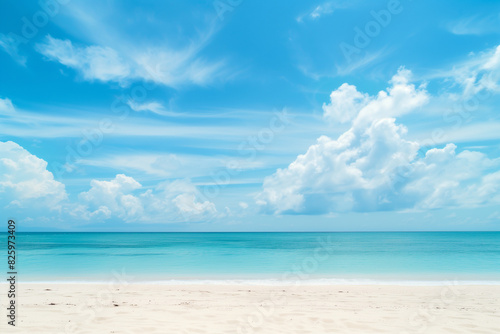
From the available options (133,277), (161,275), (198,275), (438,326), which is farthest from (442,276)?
(133,277)

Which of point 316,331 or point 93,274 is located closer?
point 316,331

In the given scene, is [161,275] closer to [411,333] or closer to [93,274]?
[93,274]

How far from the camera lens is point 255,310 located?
9.59 metres

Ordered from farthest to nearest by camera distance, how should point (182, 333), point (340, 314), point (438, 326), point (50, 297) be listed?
point (50, 297) < point (340, 314) < point (438, 326) < point (182, 333)

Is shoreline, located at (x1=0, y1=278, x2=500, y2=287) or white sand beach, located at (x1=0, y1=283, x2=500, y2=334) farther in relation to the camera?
shoreline, located at (x1=0, y1=278, x2=500, y2=287)

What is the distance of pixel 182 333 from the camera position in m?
7.22

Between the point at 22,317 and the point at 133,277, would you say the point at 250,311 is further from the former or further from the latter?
the point at 133,277

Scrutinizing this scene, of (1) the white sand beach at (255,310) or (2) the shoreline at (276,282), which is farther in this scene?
(2) the shoreline at (276,282)

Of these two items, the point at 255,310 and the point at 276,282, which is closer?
the point at 255,310

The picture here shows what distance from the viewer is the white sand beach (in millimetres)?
7789

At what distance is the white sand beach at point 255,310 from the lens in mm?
7789

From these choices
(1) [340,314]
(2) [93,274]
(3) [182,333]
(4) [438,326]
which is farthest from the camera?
(2) [93,274]

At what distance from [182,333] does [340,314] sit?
4.54 m

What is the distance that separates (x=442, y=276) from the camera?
1898 cm
